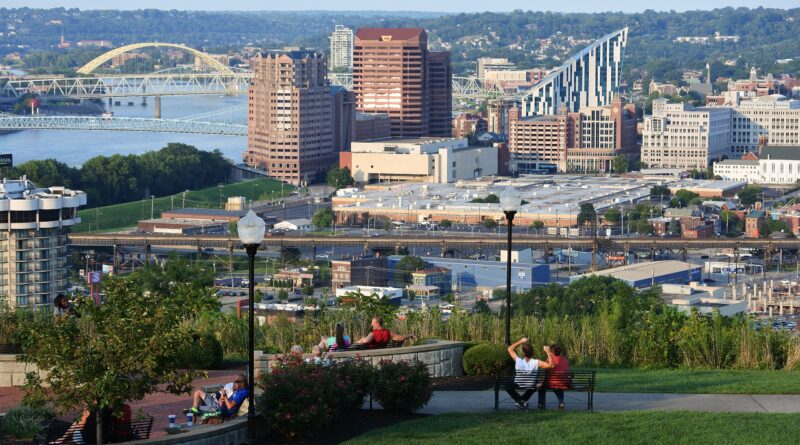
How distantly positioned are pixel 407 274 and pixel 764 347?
2964 cm

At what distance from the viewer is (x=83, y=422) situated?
35.4 ft

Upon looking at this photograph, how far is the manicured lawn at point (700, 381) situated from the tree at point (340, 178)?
5794 cm

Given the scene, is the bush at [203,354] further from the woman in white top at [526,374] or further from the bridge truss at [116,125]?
the bridge truss at [116,125]

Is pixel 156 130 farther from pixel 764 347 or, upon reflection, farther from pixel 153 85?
pixel 764 347

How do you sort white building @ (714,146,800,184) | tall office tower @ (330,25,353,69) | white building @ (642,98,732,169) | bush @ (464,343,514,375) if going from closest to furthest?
bush @ (464,343,514,375) < white building @ (714,146,800,184) < white building @ (642,98,732,169) < tall office tower @ (330,25,353,69)

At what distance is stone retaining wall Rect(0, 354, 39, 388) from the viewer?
12773 mm

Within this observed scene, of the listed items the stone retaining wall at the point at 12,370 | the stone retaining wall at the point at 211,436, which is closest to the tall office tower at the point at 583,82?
the stone retaining wall at the point at 12,370

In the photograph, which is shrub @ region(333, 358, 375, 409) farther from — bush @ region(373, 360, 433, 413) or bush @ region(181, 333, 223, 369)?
bush @ region(181, 333, 223, 369)

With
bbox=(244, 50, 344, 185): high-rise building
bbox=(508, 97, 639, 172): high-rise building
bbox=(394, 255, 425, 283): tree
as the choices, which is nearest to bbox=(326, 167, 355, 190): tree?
bbox=(244, 50, 344, 185): high-rise building

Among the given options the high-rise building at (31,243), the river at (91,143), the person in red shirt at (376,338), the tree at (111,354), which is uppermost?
the tree at (111,354)

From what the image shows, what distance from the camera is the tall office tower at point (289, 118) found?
7581 centimetres

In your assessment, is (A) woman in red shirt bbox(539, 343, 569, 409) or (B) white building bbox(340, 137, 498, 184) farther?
(B) white building bbox(340, 137, 498, 184)

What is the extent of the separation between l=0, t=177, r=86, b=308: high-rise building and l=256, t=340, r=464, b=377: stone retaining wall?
12.3m

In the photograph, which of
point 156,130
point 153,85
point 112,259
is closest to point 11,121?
point 156,130
